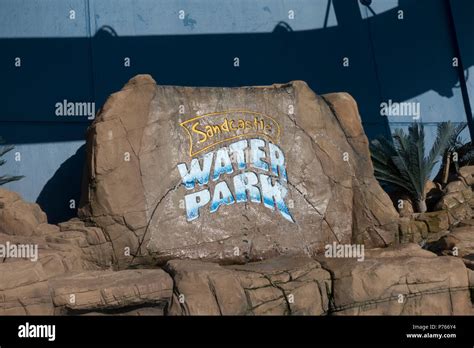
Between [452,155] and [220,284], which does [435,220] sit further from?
[220,284]

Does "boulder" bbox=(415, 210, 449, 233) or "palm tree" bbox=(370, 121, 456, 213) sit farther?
"palm tree" bbox=(370, 121, 456, 213)

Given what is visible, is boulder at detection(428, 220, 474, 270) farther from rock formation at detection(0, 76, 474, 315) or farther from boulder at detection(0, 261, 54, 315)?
boulder at detection(0, 261, 54, 315)

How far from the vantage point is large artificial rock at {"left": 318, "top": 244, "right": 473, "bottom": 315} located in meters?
9.92

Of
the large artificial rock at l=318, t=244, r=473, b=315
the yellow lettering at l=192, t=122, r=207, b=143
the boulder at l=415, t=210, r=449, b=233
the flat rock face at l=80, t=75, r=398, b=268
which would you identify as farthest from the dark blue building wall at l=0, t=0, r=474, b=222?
the large artificial rock at l=318, t=244, r=473, b=315

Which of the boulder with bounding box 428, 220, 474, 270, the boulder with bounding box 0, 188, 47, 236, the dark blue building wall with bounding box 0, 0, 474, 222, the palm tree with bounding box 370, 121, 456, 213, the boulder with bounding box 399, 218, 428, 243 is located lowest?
the boulder with bounding box 428, 220, 474, 270

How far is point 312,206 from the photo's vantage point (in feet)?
39.3

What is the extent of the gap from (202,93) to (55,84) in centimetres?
317

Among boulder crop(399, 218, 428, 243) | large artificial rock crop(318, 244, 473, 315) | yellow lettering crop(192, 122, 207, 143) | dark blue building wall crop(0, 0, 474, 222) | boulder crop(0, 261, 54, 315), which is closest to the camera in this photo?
boulder crop(0, 261, 54, 315)

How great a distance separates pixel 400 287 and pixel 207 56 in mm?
6704

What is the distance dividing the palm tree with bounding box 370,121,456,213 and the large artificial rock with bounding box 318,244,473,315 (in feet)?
12.8

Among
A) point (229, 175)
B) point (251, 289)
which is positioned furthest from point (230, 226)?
point (251, 289)

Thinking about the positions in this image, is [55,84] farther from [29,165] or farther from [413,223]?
[413,223]

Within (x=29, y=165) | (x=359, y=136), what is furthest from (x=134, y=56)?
(x=359, y=136)

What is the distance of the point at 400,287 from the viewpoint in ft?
32.9
